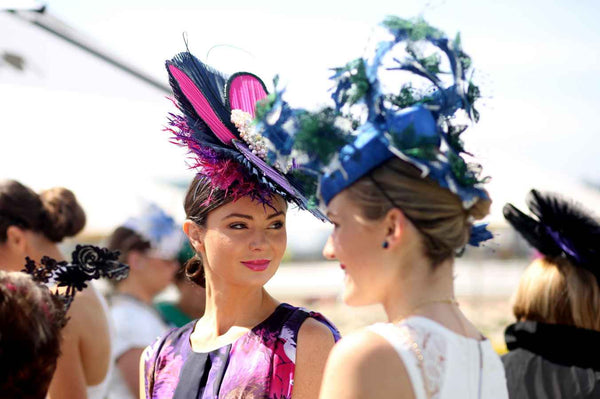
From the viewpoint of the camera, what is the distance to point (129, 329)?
423 centimetres

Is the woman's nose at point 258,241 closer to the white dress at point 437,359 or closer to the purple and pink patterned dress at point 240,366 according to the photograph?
the purple and pink patterned dress at point 240,366

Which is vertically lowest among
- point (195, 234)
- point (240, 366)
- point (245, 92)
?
point (240, 366)

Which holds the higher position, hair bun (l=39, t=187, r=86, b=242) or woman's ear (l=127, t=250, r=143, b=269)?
hair bun (l=39, t=187, r=86, b=242)

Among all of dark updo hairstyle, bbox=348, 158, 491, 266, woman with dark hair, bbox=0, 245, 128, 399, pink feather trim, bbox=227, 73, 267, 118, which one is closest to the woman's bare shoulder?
dark updo hairstyle, bbox=348, 158, 491, 266

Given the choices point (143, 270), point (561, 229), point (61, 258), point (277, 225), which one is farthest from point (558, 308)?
point (143, 270)

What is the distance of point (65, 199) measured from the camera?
3.47m

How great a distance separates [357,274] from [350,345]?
191 millimetres

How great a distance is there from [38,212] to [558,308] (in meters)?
2.16

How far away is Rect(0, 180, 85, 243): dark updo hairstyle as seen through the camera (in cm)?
312

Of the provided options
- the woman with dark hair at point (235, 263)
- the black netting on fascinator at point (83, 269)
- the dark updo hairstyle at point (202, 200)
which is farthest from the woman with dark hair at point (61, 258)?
the dark updo hairstyle at point (202, 200)

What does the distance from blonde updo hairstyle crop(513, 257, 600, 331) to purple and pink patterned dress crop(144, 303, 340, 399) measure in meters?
0.86

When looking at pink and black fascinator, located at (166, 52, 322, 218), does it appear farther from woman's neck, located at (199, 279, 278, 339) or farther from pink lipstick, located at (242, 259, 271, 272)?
woman's neck, located at (199, 279, 278, 339)

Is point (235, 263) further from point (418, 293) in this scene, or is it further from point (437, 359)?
point (437, 359)

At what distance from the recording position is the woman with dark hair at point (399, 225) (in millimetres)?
1490
